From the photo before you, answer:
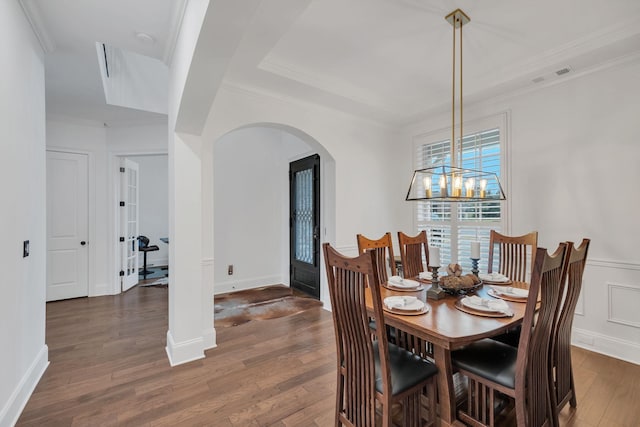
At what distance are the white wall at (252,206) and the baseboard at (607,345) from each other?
13.0 feet

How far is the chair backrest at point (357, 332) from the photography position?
4.49 feet

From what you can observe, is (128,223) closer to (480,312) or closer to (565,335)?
(480,312)

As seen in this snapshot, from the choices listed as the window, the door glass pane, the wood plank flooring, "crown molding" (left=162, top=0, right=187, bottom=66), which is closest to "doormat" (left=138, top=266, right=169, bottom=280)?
the wood plank flooring

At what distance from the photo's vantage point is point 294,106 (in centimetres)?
345

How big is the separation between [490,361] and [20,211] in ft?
10.4

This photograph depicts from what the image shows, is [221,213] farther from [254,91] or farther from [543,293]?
[543,293]

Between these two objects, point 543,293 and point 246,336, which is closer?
point 543,293

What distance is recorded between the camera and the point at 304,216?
479 cm

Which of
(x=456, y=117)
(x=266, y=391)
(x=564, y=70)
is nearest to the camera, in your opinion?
(x=266, y=391)

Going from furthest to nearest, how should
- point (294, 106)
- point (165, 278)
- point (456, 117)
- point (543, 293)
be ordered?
point (165, 278) < point (456, 117) < point (294, 106) < point (543, 293)

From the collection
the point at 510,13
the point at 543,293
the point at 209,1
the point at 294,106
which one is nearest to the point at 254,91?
the point at 294,106

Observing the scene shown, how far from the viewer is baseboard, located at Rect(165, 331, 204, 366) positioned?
2477mm

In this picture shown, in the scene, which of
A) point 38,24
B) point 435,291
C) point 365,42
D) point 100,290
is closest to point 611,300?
point 435,291

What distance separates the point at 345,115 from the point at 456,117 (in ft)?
4.94
